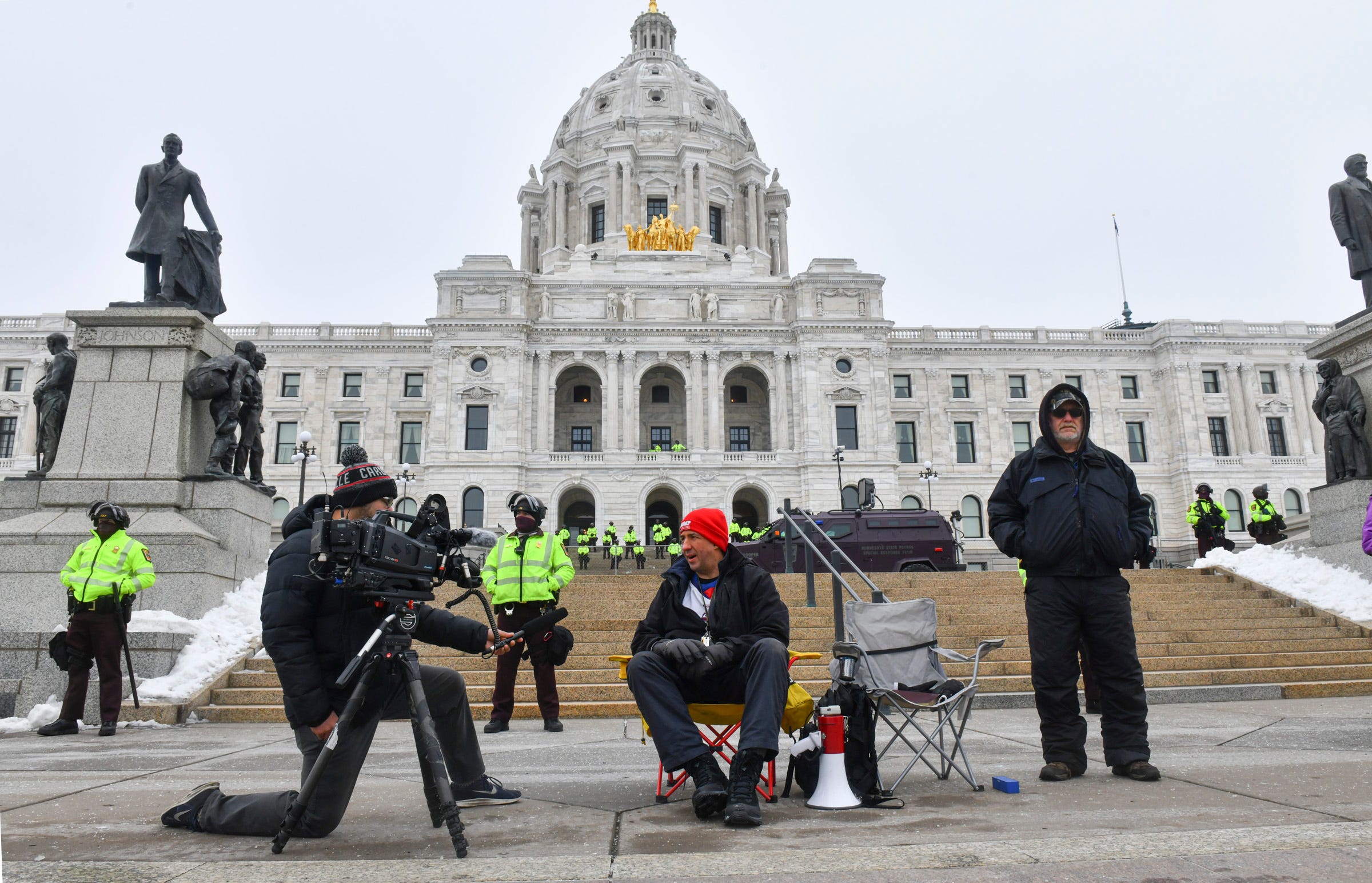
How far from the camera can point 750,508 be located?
47.4m

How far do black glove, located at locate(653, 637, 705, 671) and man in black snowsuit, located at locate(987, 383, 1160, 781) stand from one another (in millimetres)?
2140

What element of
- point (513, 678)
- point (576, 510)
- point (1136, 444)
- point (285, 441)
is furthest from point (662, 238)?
point (513, 678)

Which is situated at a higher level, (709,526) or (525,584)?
(709,526)

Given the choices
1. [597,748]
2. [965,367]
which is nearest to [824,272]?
[965,367]

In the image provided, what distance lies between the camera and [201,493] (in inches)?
445

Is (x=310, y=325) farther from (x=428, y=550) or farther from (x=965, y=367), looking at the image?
(x=428, y=550)

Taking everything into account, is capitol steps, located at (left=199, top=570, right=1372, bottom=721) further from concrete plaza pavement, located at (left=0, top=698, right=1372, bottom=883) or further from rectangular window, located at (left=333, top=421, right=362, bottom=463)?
rectangular window, located at (left=333, top=421, right=362, bottom=463)

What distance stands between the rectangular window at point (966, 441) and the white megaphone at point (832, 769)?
4587 centimetres

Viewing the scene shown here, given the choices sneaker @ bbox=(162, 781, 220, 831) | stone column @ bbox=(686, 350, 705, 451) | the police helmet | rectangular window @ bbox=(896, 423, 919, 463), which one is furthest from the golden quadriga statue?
sneaker @ bbox=(162, 781, 220, 831)

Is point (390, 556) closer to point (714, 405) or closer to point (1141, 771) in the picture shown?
point (1141, 771)

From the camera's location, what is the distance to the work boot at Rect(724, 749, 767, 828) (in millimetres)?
3902

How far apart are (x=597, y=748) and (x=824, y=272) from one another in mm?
40779

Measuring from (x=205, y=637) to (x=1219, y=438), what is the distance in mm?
51208

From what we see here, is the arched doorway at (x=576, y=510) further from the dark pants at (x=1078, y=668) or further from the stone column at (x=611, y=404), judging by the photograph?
the dark pants at (x=1078, y=668)
